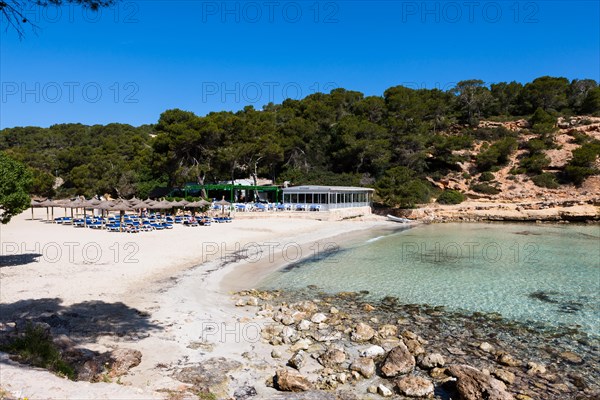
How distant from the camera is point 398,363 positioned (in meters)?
5.88

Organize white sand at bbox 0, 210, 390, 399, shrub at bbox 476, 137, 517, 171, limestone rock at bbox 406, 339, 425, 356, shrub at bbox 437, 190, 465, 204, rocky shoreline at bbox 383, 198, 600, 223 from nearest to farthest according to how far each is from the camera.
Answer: white sand at bbox 0, 210, 390, 399, limestone rock at bbox 406, 339, 425, 356, rocky shoreline at bbox 383, 198, 600, 223, shrub at bbox 437, 190, 465, 204, shrub at bbox 476, 137, 517, 171

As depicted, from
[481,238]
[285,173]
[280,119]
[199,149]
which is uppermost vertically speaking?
[280,119]

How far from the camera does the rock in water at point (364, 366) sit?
5695 millimetres

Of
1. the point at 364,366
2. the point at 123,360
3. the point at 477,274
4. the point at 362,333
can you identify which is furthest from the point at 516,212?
the point at 123,360

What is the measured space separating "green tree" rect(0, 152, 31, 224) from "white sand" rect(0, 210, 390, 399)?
1819 mm

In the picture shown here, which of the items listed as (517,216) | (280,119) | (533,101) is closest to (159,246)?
(517,216)

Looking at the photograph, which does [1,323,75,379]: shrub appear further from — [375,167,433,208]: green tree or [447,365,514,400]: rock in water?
[375,167,433,208]: green tree

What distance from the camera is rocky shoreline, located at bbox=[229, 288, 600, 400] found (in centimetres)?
528

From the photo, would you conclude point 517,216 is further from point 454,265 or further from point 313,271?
point 313,271

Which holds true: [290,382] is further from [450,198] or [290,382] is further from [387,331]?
[450,198]

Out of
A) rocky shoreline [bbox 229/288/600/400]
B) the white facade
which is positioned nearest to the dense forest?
the white facade

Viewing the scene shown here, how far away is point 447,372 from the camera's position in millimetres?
5848

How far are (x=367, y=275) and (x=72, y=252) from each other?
10.8 meters

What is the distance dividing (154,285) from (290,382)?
628cm
